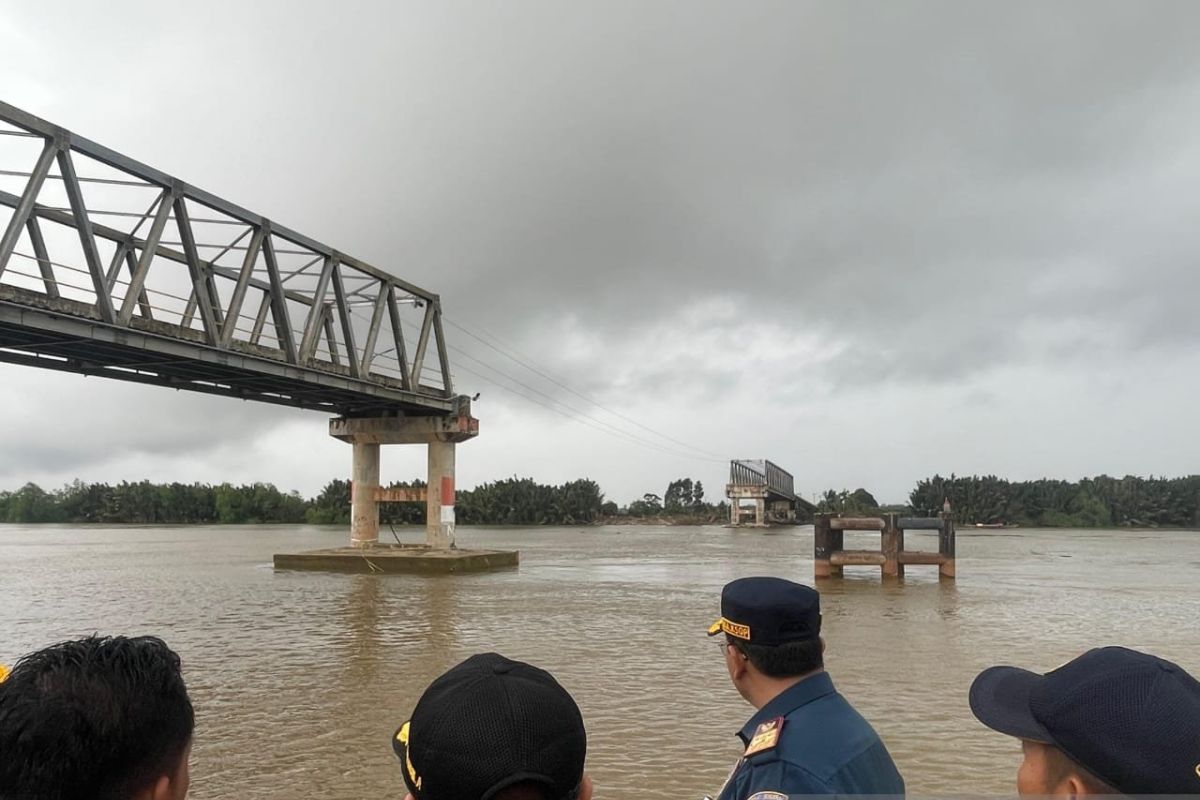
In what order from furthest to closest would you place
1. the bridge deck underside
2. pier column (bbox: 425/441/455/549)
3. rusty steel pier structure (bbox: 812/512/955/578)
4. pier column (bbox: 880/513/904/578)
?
pier column (bbox: 425/441/455/549)
pier column (bbox: 880/513/904/578)
rusty steel pier structure (bbox: 812/512/955/578)
the bridge deck underside

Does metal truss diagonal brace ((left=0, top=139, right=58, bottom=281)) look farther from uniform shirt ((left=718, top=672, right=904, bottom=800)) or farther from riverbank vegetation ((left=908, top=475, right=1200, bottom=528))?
riverbank vegetation ((left=908, top=475, right=1200, bottom=528))

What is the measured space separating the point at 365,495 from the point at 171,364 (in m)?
13.0

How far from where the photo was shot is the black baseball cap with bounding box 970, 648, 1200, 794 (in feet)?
5.20

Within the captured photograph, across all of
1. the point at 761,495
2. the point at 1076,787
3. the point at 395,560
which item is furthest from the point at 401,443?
the point at 761,495

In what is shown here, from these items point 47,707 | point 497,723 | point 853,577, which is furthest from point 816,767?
point 853,577

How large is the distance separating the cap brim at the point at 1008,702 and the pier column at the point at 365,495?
1260 inches

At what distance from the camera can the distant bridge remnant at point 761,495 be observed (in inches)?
3483

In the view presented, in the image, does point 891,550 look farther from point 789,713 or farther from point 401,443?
point 789,713

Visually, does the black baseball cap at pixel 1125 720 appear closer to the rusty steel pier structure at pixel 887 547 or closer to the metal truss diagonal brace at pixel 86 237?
the metal truss diagonal brace at pixel 86 237

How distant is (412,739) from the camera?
68.9 inches

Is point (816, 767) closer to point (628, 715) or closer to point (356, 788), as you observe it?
point (356, 788)

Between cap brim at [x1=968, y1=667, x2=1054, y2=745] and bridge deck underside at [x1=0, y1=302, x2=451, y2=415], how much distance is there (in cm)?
1791

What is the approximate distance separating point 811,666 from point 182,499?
391 feet

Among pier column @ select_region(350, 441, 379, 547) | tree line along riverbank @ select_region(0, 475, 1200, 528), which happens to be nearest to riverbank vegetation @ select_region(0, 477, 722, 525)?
tree line along riverbank @ select_region(0, 475, 1200, 528)
